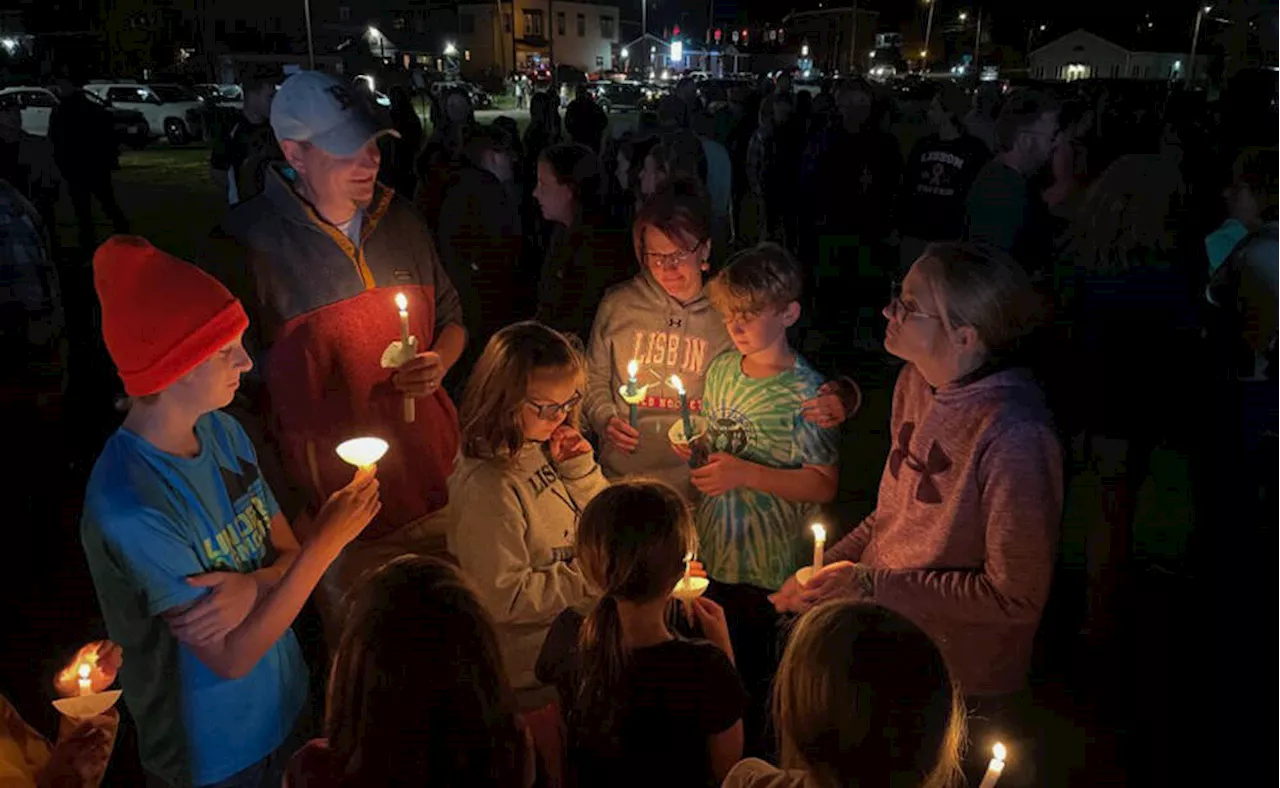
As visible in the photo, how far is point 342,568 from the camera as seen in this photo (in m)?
3.13

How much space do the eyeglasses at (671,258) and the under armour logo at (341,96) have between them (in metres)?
1.29


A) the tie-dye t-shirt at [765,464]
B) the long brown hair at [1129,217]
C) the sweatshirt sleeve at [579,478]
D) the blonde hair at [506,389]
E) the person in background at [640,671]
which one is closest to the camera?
the person in background at [640,671]

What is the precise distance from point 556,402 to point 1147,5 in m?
79.7

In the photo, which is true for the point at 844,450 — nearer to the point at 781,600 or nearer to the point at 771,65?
the point at 781,600

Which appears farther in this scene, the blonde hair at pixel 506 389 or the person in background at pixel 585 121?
the person in background at pixel 585 121

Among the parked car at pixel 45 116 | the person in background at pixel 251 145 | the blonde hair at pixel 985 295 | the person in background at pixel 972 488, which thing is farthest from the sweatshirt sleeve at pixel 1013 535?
the parked car at pixel 45 116

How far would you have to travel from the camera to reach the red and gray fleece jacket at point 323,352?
3076 mm

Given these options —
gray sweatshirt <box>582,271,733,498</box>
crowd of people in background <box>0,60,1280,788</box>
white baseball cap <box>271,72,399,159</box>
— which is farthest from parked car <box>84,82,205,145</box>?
gray sweatshirt <box>582,271,733,498</box>

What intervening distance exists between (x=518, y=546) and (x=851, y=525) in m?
3.23

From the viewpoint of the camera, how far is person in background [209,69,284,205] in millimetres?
7430

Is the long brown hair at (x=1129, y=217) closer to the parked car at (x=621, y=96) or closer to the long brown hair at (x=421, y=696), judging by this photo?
the long brown hair at (x=421, y=696)

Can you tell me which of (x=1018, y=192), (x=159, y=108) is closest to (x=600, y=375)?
(x=1018, y=192)

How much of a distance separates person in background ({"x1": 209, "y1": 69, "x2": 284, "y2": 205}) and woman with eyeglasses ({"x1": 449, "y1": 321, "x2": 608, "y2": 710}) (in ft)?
17.8

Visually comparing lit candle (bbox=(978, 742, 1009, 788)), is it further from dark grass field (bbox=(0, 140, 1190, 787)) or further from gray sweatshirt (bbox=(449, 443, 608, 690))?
dark grass field (bbox=(0, 140, 1190, 787))
